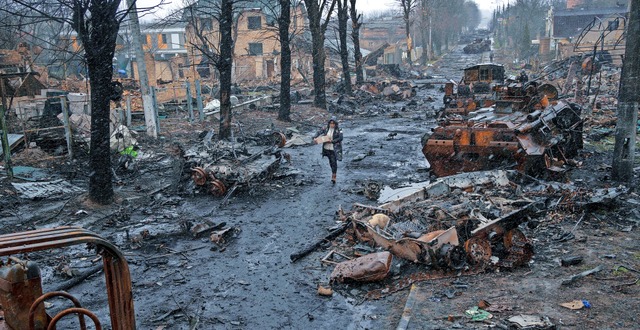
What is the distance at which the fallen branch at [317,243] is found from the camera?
7863 mm

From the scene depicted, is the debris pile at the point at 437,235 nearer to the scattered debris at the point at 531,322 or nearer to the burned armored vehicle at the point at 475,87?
the scattered debris at the point at 531,322

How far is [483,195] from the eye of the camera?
8828 millimetres

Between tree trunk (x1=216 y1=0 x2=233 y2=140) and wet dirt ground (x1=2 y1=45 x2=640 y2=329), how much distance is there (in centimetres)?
431

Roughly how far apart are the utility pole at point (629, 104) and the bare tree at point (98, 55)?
10399 millimetres

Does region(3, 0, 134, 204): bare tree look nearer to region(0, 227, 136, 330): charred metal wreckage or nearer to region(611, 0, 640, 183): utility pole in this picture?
region(0, 227, 136, 330): charred metal wreckage

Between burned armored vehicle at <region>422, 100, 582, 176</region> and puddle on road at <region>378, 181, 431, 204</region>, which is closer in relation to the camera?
puddle on road at <region>378, 181, 431, 204</region>

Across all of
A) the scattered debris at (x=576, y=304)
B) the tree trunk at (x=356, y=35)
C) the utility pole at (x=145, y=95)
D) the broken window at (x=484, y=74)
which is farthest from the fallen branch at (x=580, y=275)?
the tree trunk at (x=356, y=35)

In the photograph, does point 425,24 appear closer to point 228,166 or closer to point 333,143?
point 333,143

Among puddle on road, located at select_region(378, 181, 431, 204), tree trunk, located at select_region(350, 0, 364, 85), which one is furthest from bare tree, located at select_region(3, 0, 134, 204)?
tree trunk, located at select_region(350, 0, 364, 85)

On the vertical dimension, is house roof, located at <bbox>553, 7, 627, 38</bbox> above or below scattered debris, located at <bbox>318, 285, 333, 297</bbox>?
above

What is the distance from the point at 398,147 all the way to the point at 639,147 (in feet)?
22.9

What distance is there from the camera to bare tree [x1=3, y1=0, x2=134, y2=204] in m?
9.80

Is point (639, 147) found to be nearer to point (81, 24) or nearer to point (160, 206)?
point (160, 206)

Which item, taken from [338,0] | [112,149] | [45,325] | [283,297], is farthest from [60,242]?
[338,0]
